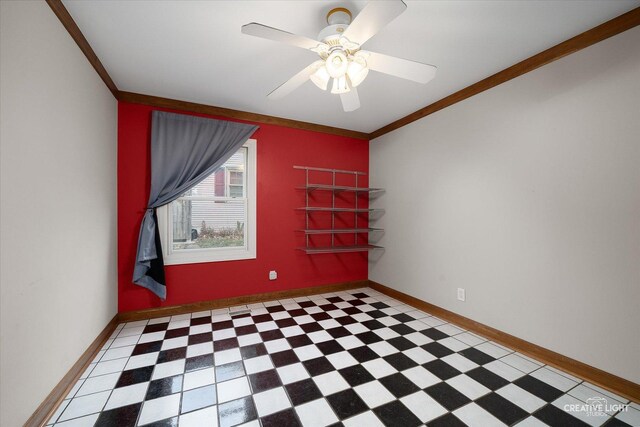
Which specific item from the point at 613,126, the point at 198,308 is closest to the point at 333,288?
the point at 198,308

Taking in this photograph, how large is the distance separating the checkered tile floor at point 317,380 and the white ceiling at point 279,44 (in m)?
2.56

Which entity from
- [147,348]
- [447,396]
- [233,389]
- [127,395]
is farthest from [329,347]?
[147,348]

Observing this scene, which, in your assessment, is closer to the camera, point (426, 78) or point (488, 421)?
point (488, 421)

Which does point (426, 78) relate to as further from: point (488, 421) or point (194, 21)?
point (488, 421)

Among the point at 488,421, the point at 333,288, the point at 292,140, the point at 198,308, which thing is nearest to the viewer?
the point at 488,421

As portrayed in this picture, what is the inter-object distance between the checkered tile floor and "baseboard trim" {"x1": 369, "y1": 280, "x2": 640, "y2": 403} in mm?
67

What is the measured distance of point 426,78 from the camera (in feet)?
5.71

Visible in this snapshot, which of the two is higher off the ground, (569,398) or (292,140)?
(292,140)

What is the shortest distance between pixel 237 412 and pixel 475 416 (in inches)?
57.3

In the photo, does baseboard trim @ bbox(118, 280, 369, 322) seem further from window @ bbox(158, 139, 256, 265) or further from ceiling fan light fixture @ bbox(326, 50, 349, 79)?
ceiling fan light fixture @ bbox(326, 50, 349, 79)

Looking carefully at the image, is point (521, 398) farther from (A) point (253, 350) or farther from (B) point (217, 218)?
(B) point (217, 218)

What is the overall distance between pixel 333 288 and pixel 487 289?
2.11m

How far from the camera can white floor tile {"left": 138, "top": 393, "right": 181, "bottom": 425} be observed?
5.09ft

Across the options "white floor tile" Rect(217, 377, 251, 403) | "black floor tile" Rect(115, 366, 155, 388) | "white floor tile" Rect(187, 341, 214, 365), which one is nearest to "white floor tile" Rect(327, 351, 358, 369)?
"white floor tile" Rect(217, 377, 251, 403)
